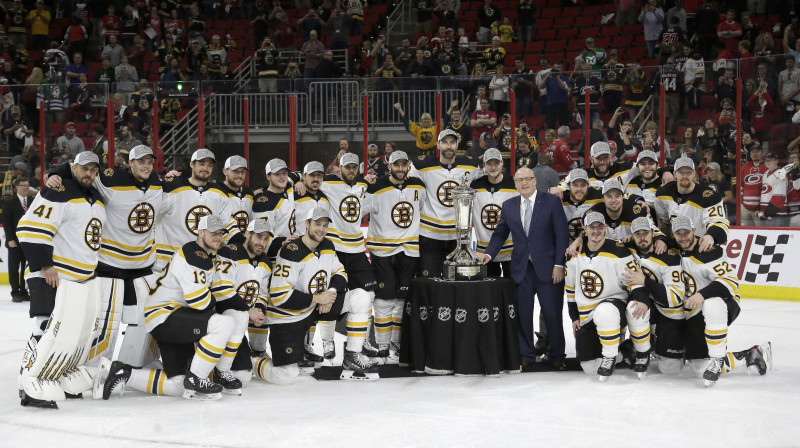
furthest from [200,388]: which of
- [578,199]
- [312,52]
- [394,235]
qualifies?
[312,52]

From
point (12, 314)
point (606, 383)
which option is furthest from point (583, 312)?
point (12, 314)

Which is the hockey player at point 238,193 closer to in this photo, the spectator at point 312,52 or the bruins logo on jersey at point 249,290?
the bruins logo on jersey at point 249,290

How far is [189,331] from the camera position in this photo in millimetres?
5719

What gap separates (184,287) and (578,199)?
2.96 m

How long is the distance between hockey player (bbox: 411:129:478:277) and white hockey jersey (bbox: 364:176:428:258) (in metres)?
0.13

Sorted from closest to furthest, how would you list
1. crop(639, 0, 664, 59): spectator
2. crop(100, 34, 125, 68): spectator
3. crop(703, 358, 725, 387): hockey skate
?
1. crop(703, 358, 725, 387): hockey skate
2. crop(639, 0, 664, 59): spectator
3. crop(100, 34, 125, 68): spectator

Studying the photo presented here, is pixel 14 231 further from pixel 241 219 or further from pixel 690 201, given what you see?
pixel 690 201

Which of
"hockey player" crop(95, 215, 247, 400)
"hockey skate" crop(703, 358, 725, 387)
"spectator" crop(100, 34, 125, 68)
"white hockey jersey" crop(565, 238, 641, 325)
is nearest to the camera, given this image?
"hockey player" crop(95, 215, 247, 400)

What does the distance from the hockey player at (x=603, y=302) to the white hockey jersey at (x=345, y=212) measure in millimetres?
1644

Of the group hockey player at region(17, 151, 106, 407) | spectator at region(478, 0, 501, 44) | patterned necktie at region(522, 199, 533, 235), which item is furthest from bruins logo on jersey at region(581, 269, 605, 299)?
spectator at region(478, 0, 501, 44)

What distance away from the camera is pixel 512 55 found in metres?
15.7

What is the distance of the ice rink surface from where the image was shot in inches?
193

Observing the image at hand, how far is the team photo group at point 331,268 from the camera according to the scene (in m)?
5.74

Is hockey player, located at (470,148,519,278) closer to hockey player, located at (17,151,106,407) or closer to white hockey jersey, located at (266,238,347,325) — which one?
white hockey jersey, located at (266,238,347,325)
